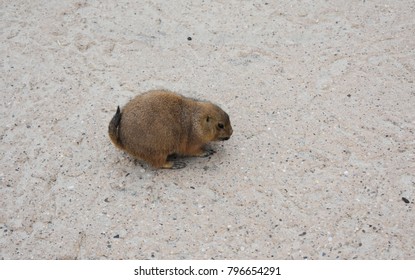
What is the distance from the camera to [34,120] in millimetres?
4602

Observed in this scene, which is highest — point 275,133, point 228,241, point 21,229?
point 275,133

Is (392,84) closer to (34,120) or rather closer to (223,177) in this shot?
(223,177)

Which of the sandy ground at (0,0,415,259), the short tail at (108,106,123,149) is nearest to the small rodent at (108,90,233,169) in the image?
the short tail at (108,106,123,149)

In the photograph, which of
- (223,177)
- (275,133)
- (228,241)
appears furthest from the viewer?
(275,133)

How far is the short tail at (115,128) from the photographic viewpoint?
151 inches

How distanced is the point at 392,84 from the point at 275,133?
133 centimetres

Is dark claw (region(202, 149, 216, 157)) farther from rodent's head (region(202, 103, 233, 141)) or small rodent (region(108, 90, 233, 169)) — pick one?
rodent's head (region(202, 103, 233, 141))

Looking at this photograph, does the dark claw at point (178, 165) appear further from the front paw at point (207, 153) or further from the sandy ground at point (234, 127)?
the front paw at point (207, 153)

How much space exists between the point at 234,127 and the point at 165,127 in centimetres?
80

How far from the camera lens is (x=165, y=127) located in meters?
3.91

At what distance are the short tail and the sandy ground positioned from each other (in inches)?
11.9

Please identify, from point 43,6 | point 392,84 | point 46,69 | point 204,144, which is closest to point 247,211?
point 204,144

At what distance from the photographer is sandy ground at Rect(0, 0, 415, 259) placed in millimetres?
3613

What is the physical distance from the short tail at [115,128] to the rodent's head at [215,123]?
2.24ft
